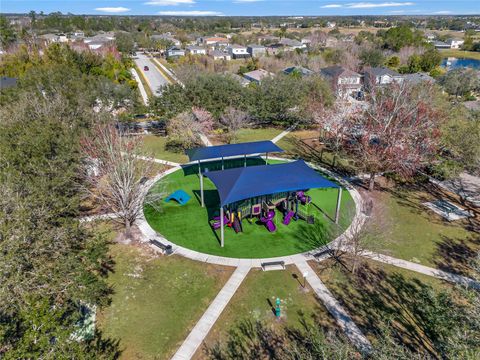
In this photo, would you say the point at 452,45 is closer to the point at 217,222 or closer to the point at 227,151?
the point at 227,151

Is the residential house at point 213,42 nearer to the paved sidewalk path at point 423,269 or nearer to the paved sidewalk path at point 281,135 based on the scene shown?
the paved sidewalk path at point 281,135

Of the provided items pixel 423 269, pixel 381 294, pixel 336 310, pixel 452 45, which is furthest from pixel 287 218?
pixel 452 45

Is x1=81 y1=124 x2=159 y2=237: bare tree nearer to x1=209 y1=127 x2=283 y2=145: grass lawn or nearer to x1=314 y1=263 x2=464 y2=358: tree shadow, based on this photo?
x1=314 y1=263 x2=464 y2=358: tree shadow

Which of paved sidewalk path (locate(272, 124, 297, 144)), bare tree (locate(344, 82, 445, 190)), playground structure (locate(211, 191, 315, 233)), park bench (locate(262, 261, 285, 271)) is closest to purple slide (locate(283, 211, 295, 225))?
playground structure (locate(211, 191, 315, 233))

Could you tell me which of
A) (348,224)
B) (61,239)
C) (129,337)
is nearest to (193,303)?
(129,337)

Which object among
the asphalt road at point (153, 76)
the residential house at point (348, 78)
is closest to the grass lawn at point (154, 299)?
the asphalt road at point (153, 76)

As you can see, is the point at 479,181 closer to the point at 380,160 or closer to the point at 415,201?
the point at 415,201
